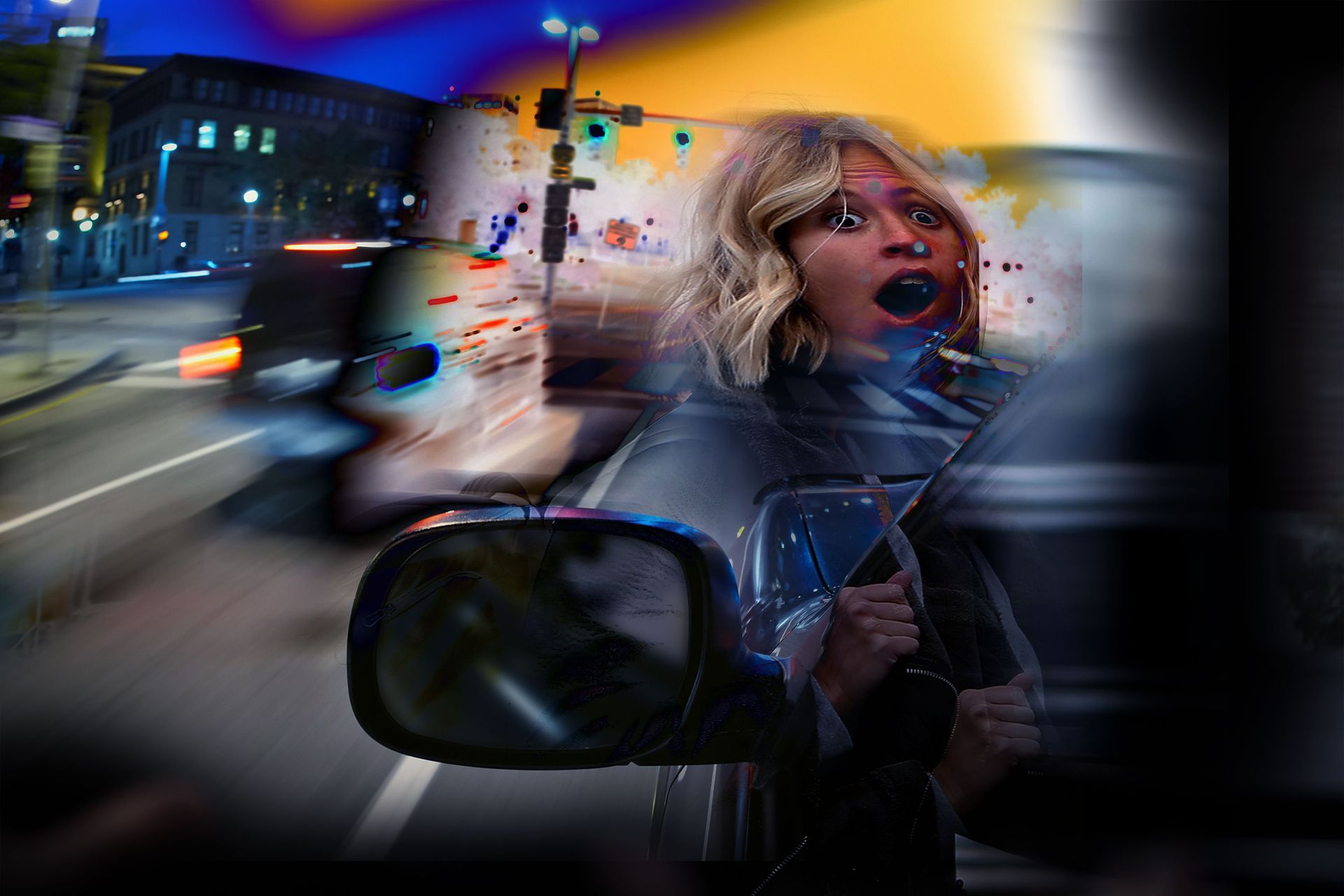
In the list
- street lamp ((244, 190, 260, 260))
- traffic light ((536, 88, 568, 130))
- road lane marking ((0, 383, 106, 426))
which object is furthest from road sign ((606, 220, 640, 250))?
road lane marking ((0, 383, 106, 426))

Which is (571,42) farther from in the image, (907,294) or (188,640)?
(188,640)

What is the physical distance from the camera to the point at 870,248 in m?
1.48

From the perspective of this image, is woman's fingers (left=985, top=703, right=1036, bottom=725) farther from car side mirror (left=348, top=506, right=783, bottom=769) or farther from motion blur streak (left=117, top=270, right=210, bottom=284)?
motion blur streak (left=117, top=270, right=210, bottom=284)

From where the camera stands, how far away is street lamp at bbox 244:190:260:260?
143 centimetres

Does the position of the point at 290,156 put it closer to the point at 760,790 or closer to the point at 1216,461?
the point at 760,790

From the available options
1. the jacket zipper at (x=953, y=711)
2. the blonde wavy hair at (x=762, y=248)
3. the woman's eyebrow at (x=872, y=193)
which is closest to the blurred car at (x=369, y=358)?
the blonde wavy hair at (x=762, y=248)

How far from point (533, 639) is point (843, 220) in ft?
2.51

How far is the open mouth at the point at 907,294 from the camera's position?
4.88ft

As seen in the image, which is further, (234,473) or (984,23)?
(984,23)

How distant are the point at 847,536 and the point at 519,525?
481 mm

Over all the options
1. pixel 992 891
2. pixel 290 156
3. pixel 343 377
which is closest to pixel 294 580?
pixel 343 377

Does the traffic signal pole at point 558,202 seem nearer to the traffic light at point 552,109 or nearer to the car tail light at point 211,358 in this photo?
the traffic light at point 552,109

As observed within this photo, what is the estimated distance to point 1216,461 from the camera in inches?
58.8

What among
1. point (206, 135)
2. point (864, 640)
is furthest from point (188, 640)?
point (864, 640)
